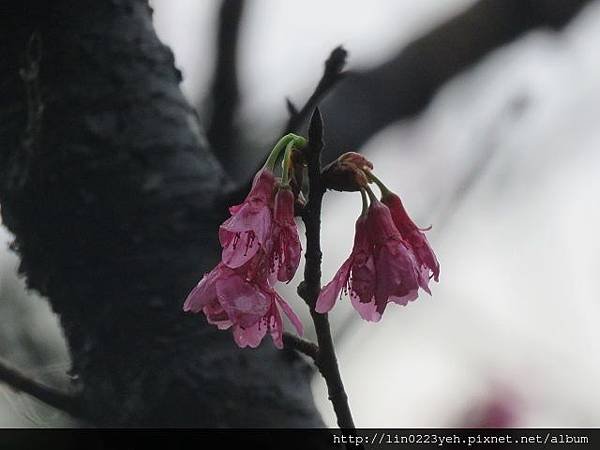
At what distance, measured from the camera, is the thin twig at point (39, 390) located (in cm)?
79

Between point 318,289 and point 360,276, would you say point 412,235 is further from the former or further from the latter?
point 318,289

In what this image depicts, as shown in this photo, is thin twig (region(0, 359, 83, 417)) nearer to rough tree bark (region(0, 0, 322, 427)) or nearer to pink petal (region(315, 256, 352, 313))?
rough tree bark (region(0, 0, 322, 427))

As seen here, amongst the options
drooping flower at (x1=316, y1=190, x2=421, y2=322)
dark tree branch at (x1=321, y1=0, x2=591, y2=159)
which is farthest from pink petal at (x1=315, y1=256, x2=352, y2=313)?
dark tree branch at (x1=321, y1=0, x2=591, y2=159)

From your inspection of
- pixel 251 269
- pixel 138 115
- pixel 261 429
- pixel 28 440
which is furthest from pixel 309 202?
pixel 28 440

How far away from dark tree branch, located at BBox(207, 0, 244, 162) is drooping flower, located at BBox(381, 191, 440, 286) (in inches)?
21.8

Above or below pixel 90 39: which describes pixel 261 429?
below

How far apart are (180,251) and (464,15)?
2.21 ft

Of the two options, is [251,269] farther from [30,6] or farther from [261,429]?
[30,6]

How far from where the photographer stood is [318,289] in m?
0.61

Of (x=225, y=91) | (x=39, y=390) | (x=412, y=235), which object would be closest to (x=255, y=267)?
(x=412, y=235)

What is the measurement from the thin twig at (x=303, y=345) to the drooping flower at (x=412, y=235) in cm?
14

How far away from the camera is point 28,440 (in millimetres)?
1133

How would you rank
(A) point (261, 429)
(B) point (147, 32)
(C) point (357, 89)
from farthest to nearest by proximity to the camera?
(C) point (357, 89) → (B) point (147, 32) → (A) point (261, 429)

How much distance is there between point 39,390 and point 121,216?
0.62 ft
